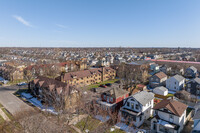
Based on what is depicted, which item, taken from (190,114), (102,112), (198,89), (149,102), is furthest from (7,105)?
(198,89)

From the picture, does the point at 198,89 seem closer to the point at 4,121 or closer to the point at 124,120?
the point at 124,120

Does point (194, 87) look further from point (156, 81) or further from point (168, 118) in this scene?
point (168, 118)

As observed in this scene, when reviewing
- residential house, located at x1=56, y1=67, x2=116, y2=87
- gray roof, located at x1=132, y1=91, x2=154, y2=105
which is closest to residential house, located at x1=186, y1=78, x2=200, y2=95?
gray roof, located at x1=132, y1=91, x2=154, y2=105

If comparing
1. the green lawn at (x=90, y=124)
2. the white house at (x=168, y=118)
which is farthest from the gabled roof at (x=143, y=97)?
the green lawn at (x=90, y=124)

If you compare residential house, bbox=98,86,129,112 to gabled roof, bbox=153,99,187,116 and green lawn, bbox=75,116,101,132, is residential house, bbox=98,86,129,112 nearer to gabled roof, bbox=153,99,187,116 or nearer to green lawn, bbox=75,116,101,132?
green lawn, bbox=75,116,101,132

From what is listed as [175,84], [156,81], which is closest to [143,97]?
[175,84]

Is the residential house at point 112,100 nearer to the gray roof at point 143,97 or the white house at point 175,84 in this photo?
the gray roof at point 143,97
